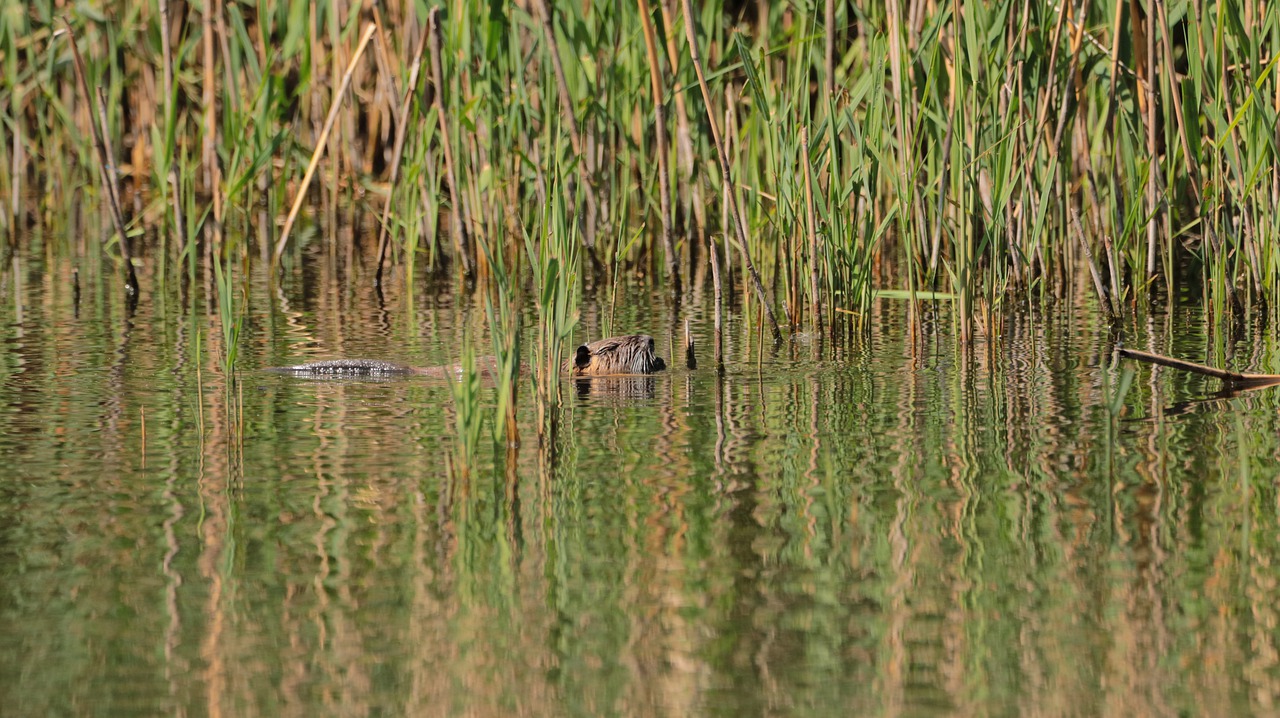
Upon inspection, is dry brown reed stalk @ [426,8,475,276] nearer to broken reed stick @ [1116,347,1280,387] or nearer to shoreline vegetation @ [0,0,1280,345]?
shoreline vegetation @ [0,0,1280,345]

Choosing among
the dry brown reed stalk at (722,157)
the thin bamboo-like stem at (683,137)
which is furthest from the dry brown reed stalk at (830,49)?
the thin bamboo-like stem at (683,137)

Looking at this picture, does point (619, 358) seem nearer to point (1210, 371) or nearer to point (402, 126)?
point (1210, 371)

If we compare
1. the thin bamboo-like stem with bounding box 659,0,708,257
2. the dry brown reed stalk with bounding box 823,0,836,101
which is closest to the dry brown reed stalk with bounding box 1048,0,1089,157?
the dry brown reed stalk with bounding box 823,0,836,101

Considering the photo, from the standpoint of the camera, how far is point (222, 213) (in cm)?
745

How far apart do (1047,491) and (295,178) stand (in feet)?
26.5

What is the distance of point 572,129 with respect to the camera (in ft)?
21.6

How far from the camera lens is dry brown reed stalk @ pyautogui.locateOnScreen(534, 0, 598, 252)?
6.16 metres

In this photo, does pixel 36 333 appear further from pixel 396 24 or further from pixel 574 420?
pixel 396 24

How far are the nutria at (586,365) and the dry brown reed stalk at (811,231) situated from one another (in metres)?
0.56

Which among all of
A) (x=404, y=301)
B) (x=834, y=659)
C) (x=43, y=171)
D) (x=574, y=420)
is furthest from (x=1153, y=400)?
(x=43, y=171)

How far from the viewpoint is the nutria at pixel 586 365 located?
5270 mm

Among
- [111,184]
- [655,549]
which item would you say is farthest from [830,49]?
[111,184]

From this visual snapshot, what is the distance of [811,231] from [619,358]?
0.77 metres

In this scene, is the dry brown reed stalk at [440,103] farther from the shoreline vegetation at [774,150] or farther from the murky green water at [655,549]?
the murky green water at [655,549]
